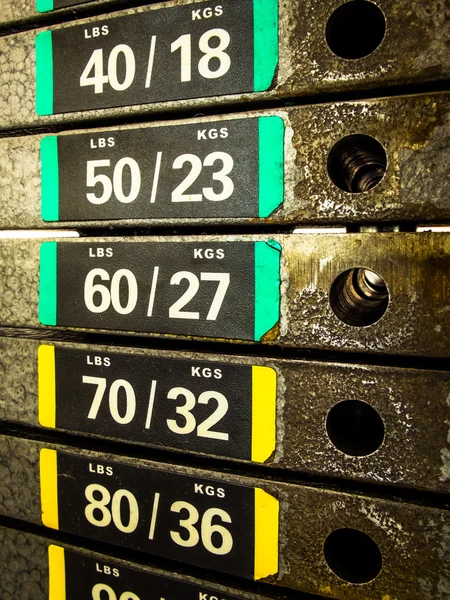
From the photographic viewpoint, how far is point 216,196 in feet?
3.33

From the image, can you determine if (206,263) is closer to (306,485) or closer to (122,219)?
(122,219)

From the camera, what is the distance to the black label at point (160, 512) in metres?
1.02

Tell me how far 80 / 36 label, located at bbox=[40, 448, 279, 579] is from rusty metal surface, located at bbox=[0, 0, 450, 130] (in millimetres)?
834

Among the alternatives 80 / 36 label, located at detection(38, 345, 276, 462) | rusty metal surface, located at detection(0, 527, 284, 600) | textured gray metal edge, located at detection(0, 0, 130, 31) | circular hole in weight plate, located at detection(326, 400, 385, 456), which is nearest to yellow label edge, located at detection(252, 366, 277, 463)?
80 / 36 label, located at detection(38, 345, 276, 462)

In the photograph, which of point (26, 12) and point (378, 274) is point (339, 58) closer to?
point (378, 274)

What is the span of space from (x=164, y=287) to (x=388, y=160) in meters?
0.53

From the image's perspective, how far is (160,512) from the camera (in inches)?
43.5

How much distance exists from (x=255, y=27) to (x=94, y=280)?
66 cm

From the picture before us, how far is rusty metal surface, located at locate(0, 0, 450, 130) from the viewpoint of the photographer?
0.86 metres

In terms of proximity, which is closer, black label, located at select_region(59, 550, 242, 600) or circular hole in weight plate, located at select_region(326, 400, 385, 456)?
circular hole in weight plate, located at select_region(326, 400, 385, 456)

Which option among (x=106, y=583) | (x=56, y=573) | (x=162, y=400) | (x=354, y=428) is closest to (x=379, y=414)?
(x=354, y=428)

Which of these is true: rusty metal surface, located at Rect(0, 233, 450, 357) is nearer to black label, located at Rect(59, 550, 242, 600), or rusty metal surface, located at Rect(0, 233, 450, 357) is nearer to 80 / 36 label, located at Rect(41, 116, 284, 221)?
80 / 36 label, located at Rect(41, 116, 284, 221)

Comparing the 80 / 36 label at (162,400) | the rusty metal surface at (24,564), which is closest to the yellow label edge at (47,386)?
the 80 / 36 label at (162,400)

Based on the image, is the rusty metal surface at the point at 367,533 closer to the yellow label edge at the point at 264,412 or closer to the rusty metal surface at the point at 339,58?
the yellow label edge at the point at 264,412
